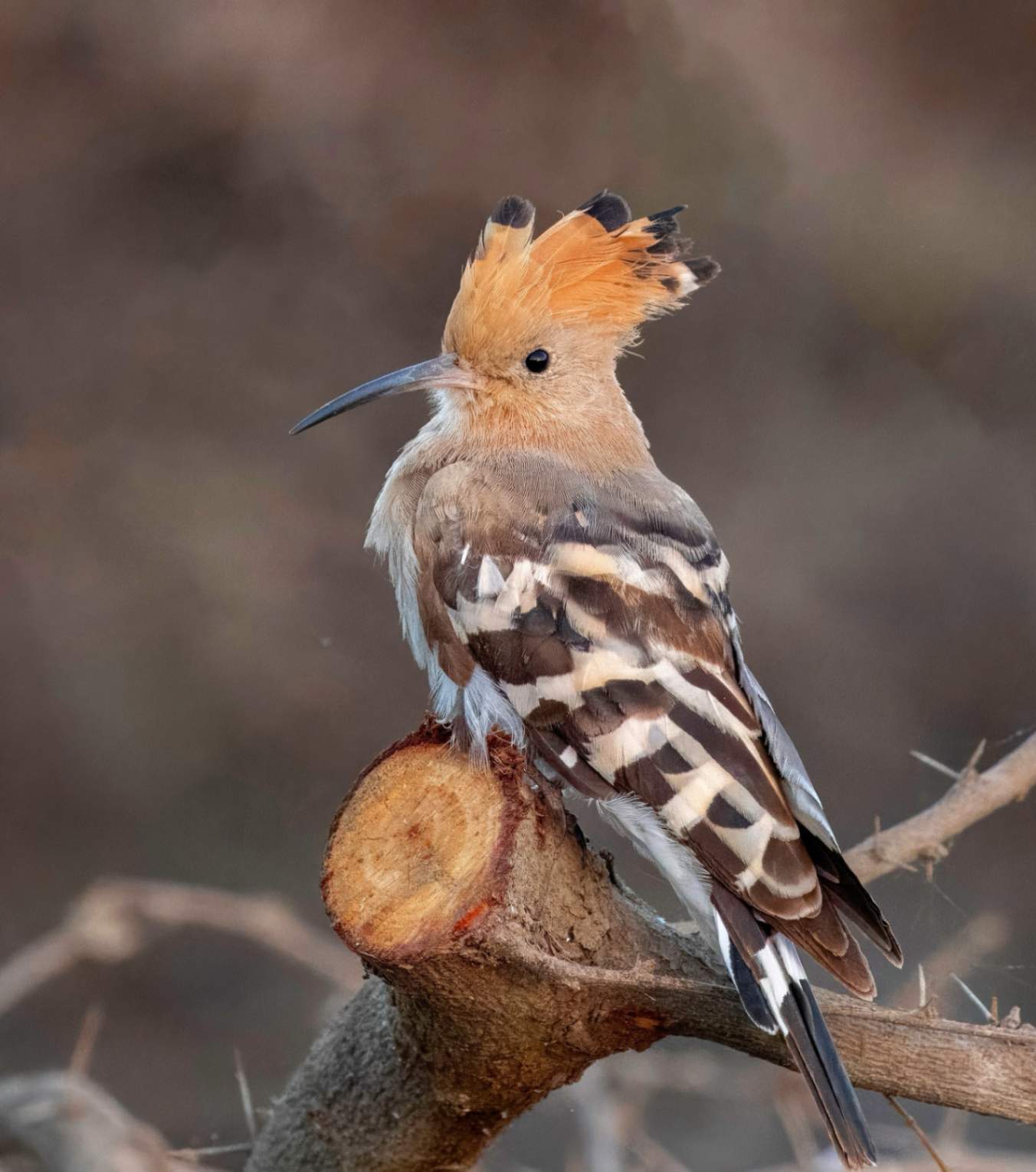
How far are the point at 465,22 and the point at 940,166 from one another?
68 cm

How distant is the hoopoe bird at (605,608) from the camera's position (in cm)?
108

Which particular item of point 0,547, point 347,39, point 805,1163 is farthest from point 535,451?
point 0,547

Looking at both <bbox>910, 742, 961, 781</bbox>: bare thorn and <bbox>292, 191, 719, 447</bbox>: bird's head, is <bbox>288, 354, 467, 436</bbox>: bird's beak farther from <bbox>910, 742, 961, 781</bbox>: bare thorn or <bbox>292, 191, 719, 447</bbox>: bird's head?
<bbox>910, 742, 961, 781</bbox>: bare thorn

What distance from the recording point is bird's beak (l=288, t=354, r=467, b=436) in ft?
4.74

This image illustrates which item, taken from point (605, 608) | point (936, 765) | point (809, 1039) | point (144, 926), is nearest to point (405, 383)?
point (605, 608)

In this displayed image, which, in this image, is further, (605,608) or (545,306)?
(545,306)

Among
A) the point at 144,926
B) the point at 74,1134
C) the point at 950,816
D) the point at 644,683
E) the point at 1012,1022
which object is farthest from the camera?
the point at 144,926

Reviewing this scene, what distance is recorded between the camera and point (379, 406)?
7.23ft

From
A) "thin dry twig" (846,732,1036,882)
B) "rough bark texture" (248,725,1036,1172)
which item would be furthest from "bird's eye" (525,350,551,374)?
"thin dry twig" (846,732,1036,882)

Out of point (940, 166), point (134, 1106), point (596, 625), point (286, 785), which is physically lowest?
point (134, 1106)

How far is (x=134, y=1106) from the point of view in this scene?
6.96 feet

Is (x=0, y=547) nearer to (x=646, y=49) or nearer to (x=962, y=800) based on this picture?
(x=646, y=49)

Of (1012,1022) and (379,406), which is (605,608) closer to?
(1012,1022)

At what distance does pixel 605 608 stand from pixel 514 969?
325 millimetres
